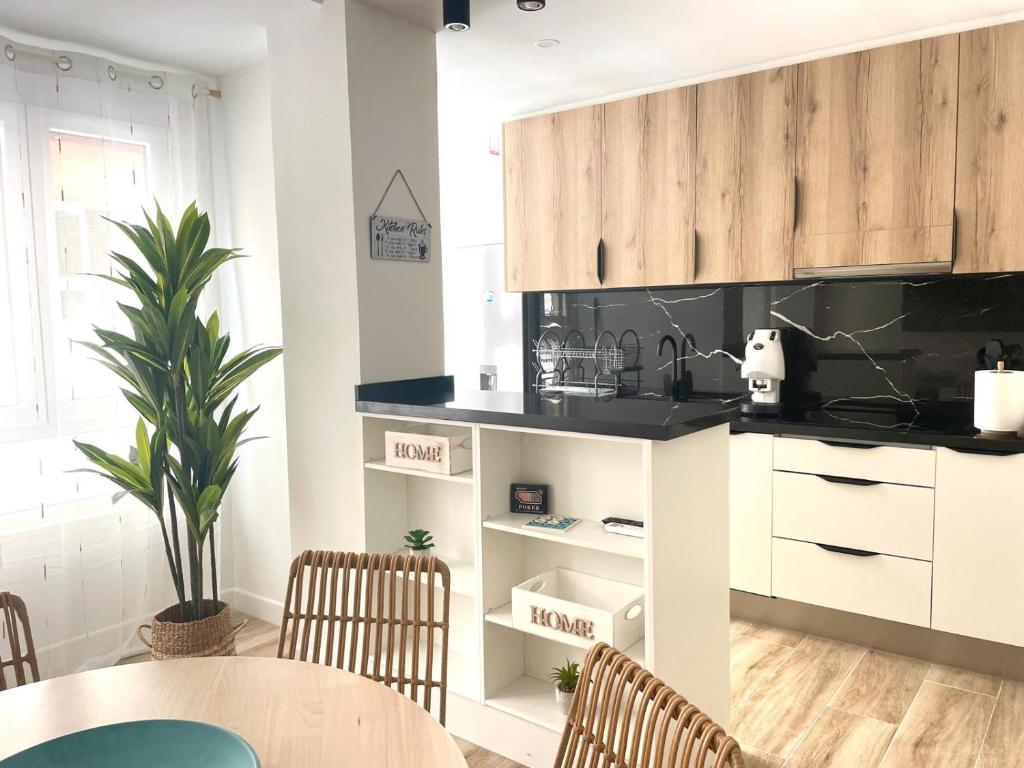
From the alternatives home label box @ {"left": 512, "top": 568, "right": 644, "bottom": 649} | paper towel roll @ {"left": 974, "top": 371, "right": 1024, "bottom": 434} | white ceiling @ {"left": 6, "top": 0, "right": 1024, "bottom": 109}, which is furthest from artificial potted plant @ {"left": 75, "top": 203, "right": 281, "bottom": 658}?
paper towel roll @ {"left": 974, "top": 371, "right": 1024, "bottom": 434}

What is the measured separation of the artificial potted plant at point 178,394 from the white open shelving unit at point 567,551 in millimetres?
598

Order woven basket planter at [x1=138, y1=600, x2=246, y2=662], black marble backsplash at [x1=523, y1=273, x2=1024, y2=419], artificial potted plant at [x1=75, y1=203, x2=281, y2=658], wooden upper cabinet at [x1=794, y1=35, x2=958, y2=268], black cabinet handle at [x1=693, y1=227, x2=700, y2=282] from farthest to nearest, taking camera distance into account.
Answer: black cabinet handle at [x1=693, y1=227, x2=700, y2=282], black marble backsplash at [x1=523, y1=273, x2=1024, y2=419], wooden upper cabinet at [x1=794, y1=35, x2=958, y2=268], woven basket planter at [x1=138, y1=600, x2=246, y2=662], artificial potted plant at [x1=75, y1=203, x2=281, y2=658]

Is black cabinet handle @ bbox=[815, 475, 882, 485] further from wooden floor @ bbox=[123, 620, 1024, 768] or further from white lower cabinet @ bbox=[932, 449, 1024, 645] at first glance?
wooden floor @ bbox=[123, 620, 1024, 768]

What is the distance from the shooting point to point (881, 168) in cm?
325

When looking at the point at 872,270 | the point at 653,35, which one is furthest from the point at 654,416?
the point at 653,35

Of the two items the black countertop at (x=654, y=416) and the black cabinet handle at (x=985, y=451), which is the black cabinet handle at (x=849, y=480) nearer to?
the black countertop at (x=654, y=416)

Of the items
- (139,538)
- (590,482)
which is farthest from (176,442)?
(590,482)

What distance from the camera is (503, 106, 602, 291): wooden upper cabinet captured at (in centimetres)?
409

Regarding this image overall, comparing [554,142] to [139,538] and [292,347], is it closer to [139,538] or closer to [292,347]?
[292,347]

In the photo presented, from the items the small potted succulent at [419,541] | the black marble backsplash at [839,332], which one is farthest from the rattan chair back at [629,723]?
the black marble backsplash at [839,332]

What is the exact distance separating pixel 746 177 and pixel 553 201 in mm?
1084

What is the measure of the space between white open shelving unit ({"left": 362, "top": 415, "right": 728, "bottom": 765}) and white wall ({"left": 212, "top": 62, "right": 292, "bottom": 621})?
3.17 ft

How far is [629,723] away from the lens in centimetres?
107

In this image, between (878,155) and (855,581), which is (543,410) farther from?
(878,155)
